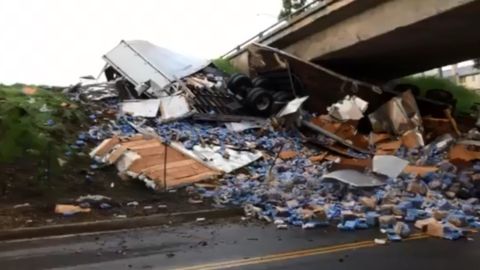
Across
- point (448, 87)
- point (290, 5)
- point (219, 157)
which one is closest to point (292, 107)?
point (219, 157)

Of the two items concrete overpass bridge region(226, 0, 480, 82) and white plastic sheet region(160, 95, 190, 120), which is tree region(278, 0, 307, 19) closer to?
concrete overpass bridge region(226, 0, 480, 82)

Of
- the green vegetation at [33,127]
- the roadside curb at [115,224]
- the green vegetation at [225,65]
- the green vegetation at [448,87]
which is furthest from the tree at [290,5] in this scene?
the roadside curb at [115,224]

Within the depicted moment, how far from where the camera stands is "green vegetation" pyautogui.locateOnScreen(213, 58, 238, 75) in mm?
24469

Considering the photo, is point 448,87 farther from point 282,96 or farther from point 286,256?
point 286,256

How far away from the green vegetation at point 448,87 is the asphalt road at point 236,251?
1881 cm

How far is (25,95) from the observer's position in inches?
663

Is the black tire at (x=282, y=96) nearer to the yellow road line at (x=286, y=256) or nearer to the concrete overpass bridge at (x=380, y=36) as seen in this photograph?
the concrete overpass bridge at (x=380, y=36)

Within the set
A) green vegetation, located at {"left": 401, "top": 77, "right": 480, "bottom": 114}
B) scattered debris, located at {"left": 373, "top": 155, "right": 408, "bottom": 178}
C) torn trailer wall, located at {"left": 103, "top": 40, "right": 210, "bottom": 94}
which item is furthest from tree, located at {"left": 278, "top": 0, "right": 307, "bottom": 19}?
scattered debris, located at {"left": 373, "top": 155, "right": 408, "bottom": 178}

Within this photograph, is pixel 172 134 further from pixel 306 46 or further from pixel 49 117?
pixel 306 46

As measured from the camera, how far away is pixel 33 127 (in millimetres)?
12367

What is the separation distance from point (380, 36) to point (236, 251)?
37.2 ft

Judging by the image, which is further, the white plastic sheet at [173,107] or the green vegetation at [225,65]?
the green vegetation at [225,65]

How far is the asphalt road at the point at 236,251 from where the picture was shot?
6824 mm

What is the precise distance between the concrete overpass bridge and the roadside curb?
7384 mm
